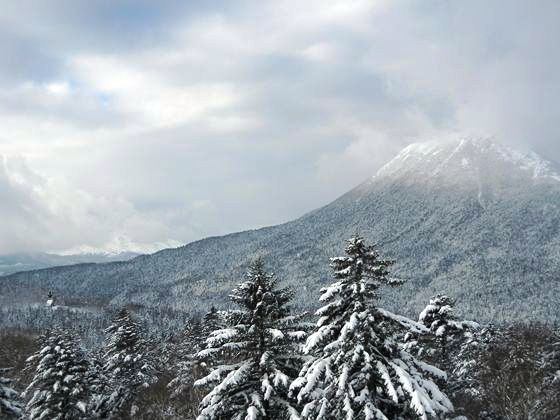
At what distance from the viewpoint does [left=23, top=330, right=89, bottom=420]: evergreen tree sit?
36.9 meters

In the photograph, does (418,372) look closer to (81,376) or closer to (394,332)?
(394,332)

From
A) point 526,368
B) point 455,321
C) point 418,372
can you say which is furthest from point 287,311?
point 526,368

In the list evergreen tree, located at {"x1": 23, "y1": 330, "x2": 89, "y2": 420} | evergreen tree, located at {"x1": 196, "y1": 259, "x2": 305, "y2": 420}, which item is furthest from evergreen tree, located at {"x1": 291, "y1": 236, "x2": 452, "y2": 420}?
evergreen tree, located at {"x1": 23, "y1": 330, "x2": 89, "y2": 420}

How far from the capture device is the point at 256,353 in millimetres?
22828

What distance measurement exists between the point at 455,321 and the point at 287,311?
14412 millimetres

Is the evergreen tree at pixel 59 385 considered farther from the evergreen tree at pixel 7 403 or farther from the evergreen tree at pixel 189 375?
the evergreen tree at pixel 189 375

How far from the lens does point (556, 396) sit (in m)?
27.4

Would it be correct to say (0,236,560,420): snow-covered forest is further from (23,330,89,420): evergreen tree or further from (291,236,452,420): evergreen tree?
(23,330,89,420): evergreen tree

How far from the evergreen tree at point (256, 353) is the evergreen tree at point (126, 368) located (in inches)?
874

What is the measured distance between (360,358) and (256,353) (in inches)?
205

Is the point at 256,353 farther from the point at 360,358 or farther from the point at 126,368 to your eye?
the point at 126,368

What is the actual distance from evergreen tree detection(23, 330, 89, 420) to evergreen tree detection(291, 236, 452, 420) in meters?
22.7

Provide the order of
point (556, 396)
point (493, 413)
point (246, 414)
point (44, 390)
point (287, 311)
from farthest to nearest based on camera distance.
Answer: point (44, 390) < point (493, 413) < point (556, 396) < point (287, 311) < point (246, 414)

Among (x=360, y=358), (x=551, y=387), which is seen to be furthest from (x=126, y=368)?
(x=551, y=387)
